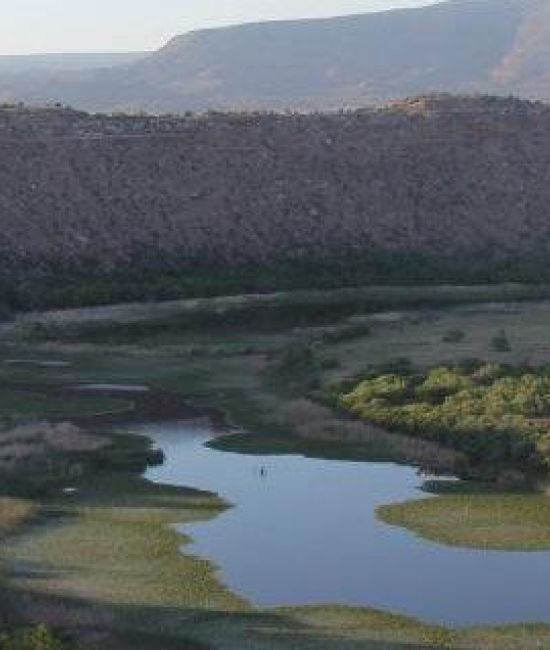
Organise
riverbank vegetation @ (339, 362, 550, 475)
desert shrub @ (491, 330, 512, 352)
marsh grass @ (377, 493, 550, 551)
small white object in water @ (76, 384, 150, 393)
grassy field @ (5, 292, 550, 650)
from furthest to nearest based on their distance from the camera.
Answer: desert shrub @ (491, 330, 512, 352) → small white object in water @ (76, 384, 150, 393) → riverbank vegetation @ (339, 362, 550, 475) → marsh grass @ (377, 493, 550, 551) → grassy field @ (5, 292, 550, 650)

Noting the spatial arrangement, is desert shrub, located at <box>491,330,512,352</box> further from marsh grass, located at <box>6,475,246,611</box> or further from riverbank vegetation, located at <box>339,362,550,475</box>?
marsh grass, located at <box>6,475,246,611</box>

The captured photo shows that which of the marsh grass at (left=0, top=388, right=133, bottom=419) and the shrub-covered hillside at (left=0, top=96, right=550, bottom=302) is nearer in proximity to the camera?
the marsh grass at (left=0, top=388, right=133, bottom=419)

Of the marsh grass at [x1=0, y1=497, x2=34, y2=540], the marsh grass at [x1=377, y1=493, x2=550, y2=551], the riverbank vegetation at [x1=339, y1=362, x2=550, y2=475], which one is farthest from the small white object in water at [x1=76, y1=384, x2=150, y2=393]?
the marsh grass at [x1=377, y1=493, x2=550, y2=551]

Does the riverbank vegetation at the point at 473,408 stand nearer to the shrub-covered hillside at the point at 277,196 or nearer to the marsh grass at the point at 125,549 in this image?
the marsh grass at the point at 125,549

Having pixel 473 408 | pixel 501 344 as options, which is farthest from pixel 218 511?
pixel 501 344

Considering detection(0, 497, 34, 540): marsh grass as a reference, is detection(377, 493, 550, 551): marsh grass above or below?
below

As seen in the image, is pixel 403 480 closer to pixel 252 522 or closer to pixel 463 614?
pixel 252 522

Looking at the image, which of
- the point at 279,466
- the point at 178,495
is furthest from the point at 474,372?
the point at 178,495

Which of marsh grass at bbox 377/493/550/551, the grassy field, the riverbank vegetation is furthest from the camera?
the riverbank vegetation

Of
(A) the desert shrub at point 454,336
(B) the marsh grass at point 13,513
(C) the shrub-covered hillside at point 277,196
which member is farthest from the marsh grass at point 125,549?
(C) the shrub-covered hillside at point 277,196
